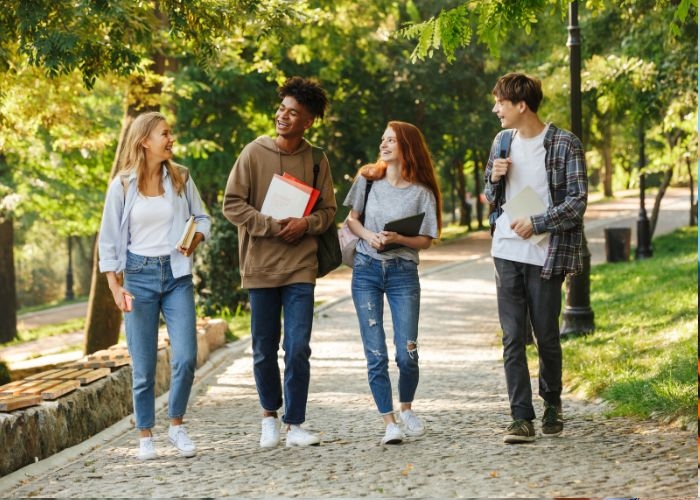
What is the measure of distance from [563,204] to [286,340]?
1.88 m

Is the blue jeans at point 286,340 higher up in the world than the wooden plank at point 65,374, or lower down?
higher up

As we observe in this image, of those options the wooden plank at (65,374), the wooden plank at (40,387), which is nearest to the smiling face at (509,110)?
the wooden plank at (40,387)

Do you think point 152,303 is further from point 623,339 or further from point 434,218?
point 623,339

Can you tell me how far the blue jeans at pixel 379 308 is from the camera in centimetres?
669

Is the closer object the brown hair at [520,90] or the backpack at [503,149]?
the brown hair at [520,90]

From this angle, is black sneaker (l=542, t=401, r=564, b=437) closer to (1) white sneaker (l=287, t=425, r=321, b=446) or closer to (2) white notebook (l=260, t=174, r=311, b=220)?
(1) white sneaker (l=287, t=425, r=321, b=446)

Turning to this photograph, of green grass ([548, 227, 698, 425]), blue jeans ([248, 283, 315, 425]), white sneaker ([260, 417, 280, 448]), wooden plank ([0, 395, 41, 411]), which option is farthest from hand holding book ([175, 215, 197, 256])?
green grass ([548, 227, 698, 425])

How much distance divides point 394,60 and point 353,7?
13.0 meters

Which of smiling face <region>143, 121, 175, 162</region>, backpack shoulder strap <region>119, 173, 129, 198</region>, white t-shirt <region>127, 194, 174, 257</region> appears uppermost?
smiling face <region>143, 121, 175, 162</region>

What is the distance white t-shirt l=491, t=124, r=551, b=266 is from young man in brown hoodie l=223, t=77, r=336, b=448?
3.53 ft

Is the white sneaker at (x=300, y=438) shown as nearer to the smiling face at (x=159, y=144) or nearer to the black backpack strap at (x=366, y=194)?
the black backpack strap at (x=366, y=194)

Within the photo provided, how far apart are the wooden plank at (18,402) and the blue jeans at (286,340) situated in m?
1.51

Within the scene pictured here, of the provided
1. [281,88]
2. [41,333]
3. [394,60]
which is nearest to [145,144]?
[281,88]

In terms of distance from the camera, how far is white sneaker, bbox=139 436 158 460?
661 cm
